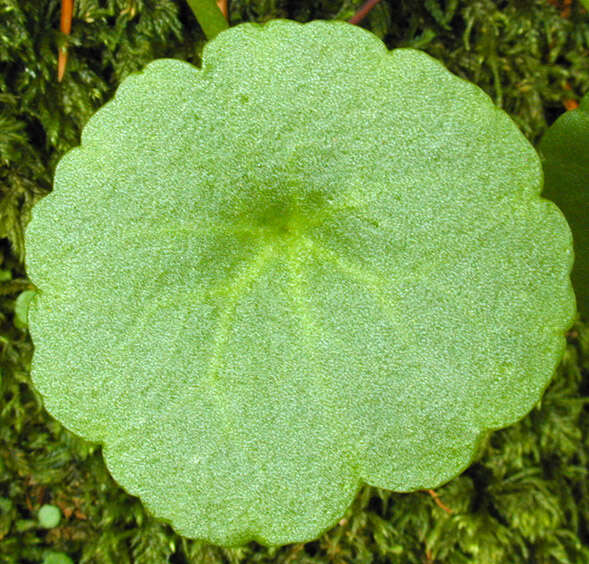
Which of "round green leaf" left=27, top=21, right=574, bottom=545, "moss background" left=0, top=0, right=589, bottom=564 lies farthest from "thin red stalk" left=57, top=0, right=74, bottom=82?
"round green leaf" left=27, top=21, right=574, bottom=545

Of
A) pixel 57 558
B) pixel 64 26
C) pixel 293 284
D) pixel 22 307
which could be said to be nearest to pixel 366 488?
pixel 293 284

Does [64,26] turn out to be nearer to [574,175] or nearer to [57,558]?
[574,175]

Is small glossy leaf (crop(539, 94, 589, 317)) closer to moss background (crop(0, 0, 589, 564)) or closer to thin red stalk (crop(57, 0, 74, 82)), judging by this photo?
moss background (crop(0, 0, 589, 564))

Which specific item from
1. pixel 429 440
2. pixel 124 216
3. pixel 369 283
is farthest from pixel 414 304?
pixel 124 216

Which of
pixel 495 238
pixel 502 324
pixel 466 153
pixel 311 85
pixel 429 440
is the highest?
pixel 311 85

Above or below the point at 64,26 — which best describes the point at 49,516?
below

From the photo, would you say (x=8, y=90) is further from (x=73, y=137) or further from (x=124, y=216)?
(x=124, y=216)
